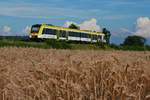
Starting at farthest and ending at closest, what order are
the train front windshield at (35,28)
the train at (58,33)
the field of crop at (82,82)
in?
the train front windshield at (35,28), the train at (58,33), the field of crop at (82,82)

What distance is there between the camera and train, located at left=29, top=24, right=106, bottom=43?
2014 inches

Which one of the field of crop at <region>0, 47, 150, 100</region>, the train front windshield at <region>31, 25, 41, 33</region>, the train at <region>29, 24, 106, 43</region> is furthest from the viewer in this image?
the train front windshield at <region>31, 25, 41, 33</region>

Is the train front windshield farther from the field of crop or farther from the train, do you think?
the field of crop

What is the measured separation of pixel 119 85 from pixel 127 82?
492 millimetres

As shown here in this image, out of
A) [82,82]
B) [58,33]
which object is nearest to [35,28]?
[58,33]

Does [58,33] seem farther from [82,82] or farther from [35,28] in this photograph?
[82,82]

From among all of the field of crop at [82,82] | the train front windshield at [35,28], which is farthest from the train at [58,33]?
the field of crop at [82,82]

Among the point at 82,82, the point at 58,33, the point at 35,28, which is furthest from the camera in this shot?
the point at 58,33

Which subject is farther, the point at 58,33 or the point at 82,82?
the point at 58,33

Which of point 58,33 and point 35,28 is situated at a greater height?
point 35,28

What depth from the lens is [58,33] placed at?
5269cm

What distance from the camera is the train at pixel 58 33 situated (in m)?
51.2

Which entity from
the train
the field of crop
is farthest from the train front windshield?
the field of crop

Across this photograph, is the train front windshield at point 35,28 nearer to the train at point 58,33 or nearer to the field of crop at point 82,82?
the train at point 58,33
